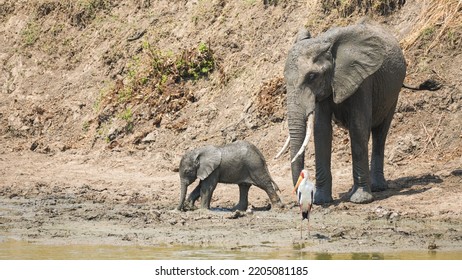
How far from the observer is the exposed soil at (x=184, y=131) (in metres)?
13.5

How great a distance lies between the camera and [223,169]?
1484cm

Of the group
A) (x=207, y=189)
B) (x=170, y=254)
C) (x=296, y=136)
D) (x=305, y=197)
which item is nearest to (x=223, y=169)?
(x=207, y=189)

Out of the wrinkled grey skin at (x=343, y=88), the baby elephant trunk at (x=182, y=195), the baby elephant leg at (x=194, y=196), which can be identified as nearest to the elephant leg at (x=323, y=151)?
the wrinkled grey skin at (x=343, y=88)

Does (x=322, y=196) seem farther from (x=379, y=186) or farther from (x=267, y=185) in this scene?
(x=379, y=186)

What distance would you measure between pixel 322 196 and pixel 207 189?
1.73 meters

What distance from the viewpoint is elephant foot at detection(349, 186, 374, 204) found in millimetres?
15000

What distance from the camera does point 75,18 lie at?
2605 centimetres

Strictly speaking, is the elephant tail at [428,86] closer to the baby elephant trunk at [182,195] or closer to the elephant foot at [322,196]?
the elephant foot at [322,196]

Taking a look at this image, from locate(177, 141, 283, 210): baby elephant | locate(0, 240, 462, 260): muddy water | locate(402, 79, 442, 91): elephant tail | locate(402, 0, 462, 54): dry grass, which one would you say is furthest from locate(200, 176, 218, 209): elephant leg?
locate(402, 0, 462, 54): dry grass

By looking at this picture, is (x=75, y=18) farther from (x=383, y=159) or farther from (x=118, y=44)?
(x=383, y=159)

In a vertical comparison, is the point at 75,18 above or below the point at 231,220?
above

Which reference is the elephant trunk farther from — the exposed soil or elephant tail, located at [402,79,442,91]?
elephant tail, located at [402,79,442,91]

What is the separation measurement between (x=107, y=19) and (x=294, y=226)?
43.1 ft
